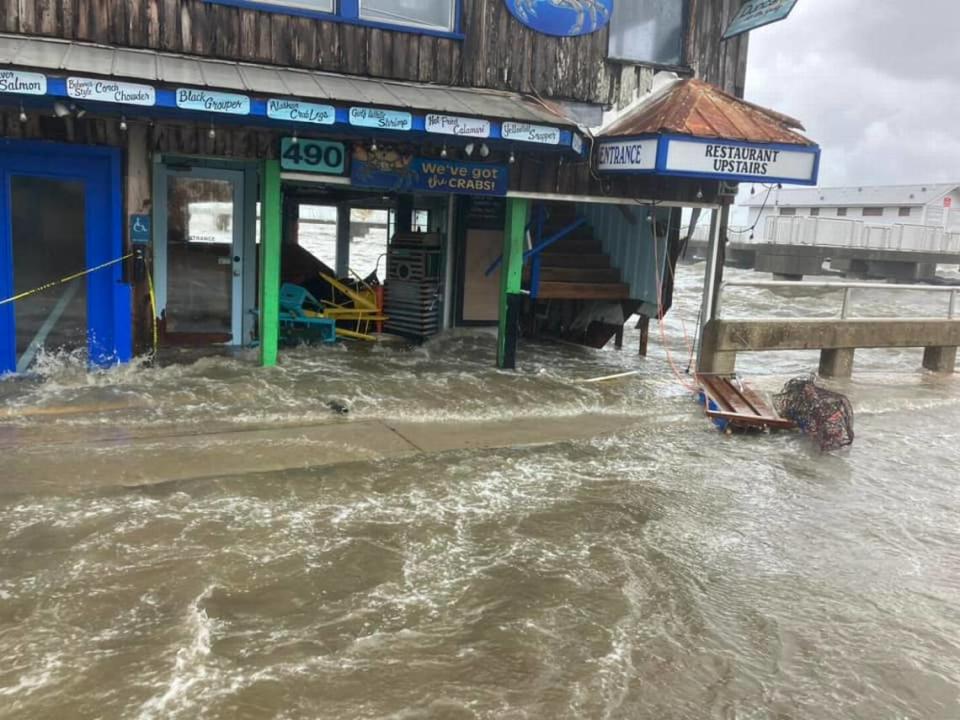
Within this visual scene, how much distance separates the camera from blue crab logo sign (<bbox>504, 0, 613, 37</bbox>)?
31.9 ft

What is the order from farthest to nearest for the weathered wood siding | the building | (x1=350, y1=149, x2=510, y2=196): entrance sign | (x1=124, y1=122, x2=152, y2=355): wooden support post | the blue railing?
the blue railing, (x1=350, y1=149, x2=510, y2=196): entrance sign, (x1=124, y1=122, x2=152, y2=355): wooden support post, the weathered wood siding, the building

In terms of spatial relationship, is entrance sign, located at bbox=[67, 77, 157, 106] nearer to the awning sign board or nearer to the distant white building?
the awning sign board

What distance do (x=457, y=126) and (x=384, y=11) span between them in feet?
6.57

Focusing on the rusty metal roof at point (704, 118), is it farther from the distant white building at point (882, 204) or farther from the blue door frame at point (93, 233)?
the distant white building at point (882, 204)

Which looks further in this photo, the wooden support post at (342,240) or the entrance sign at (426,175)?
the wooden support post at (342,240)

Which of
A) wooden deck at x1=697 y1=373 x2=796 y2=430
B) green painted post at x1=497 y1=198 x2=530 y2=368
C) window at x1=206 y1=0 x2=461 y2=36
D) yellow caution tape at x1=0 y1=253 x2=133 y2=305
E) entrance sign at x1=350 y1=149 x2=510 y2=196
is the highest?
window at x1=206 y1=0 x2=461 y2=36

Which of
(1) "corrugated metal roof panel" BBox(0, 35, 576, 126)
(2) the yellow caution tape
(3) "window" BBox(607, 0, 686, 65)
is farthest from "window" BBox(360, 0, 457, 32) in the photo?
(2) the yellow caution tape

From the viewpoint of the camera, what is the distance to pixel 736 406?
30.1 ft

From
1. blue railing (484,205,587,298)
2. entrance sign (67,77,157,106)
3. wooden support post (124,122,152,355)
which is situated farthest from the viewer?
blue railing (484,205,587,298)

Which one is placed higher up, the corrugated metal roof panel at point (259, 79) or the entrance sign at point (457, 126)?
the corrugated metal roof panel at point (259, 79)

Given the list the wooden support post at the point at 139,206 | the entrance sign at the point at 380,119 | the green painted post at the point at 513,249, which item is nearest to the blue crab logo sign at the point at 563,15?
the green painted post at the point at 513,249

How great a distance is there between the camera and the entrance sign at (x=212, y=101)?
7.21 metres

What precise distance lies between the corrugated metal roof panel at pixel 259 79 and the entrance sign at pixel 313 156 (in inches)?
28.3

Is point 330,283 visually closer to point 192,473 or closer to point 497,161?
point 497,161
